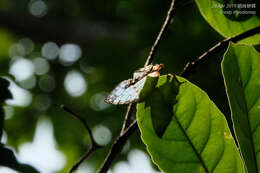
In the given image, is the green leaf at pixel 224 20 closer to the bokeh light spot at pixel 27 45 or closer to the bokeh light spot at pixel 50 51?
the bokeh light spot at pixel 50 51

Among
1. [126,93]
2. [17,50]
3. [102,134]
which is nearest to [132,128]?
[126,93]

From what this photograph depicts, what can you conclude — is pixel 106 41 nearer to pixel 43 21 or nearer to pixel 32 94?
pixel 43 21

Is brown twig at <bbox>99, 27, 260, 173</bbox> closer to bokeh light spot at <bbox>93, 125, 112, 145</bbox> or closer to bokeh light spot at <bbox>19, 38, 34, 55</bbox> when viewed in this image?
bokeh light spot at <bbox>93, 125, 112, 145</bbox>

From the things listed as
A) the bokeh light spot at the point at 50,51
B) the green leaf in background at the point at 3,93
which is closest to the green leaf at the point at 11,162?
the green leaf in background at the point at 3,93

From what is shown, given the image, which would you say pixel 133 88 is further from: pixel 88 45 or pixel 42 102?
pixel 42 102

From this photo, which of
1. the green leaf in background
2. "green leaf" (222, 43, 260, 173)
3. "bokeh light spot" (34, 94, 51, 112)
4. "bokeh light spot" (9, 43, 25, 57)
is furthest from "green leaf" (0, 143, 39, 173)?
"bokeh light spot" (9, 43, 25, 57)

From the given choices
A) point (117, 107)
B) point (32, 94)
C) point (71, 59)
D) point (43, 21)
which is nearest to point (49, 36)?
point (43, 21)
